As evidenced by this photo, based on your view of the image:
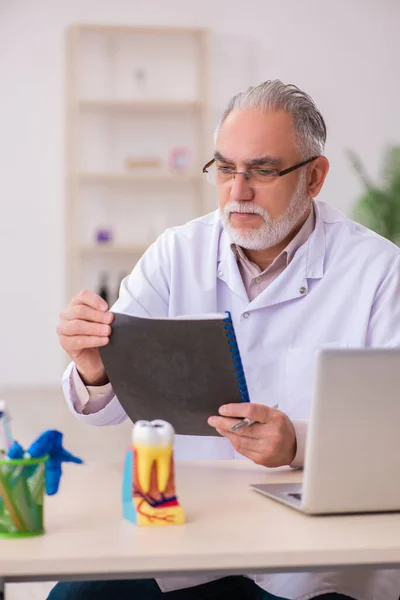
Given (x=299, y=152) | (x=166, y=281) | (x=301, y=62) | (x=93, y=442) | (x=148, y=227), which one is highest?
(x=301, y=62)

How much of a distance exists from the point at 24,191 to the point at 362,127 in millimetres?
2611

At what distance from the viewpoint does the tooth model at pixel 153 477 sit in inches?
44.7

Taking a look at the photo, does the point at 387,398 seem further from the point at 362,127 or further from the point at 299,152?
the point at 362,127

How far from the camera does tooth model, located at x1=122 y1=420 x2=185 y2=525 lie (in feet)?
3.72

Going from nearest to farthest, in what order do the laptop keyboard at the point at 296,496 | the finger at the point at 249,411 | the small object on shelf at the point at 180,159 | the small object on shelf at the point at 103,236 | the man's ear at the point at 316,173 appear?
1. the laptop keyboard at the point at 296,496
2. the finger at the point at 249,411
3. the man's ear at the point at 316,173
4. the small object on shelf at the point at 103,236
5. the small object on shelf at the point at 180,159

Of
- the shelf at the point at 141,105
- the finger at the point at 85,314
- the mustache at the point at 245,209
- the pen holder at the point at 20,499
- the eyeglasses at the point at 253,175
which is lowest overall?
the pen holder at the point at 20,499

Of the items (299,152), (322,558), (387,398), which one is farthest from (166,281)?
(322,558)

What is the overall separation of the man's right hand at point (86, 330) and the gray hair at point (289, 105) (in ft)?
1.88

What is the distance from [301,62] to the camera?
716 cm

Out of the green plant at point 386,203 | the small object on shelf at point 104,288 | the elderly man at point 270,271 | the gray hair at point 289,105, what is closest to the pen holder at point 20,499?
the elderly man at point 270,271

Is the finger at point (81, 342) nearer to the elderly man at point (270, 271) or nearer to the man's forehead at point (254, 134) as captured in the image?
the elderly man at point (270, 271)

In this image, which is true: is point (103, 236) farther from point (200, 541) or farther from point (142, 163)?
point (200, 541)

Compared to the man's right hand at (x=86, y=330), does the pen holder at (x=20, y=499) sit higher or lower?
lower

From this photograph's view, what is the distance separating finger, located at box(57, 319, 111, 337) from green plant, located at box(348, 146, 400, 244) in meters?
5.08
